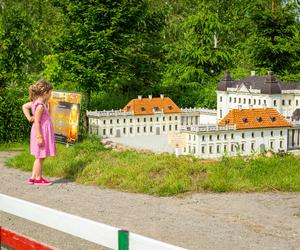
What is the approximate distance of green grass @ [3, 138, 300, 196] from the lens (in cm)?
1107

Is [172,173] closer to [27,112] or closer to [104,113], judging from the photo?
[27,112]

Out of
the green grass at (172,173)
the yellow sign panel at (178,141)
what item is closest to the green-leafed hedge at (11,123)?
the yellow sign panel at (178,141)

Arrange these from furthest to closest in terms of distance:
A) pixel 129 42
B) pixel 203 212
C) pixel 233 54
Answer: pixel 233 54
pixel 129 42
pixel 203 212

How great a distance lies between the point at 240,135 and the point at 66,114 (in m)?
5.36

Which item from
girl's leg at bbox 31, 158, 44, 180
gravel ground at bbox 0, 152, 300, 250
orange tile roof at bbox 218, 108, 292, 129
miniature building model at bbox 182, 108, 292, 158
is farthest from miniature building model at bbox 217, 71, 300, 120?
girl's leg at bbox 31, 158, 44, 180

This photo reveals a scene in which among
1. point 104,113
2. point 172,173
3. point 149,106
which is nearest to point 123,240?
point 172,173

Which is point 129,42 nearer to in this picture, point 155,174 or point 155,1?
point 155,174

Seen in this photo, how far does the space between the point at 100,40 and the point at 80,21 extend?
4.47 feet

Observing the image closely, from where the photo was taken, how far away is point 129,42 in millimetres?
26344

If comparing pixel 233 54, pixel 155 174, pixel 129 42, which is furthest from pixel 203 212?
pixel 233 54

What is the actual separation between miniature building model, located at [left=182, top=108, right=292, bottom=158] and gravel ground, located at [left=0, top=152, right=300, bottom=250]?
6.98 metres

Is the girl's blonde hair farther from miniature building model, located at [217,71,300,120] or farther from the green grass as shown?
miniature building model, located at [217,71,300,120]

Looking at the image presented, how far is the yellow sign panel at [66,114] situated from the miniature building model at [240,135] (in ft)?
11.8

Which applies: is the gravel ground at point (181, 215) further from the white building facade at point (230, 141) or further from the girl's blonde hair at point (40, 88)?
the white building facade at point (230, 141)
